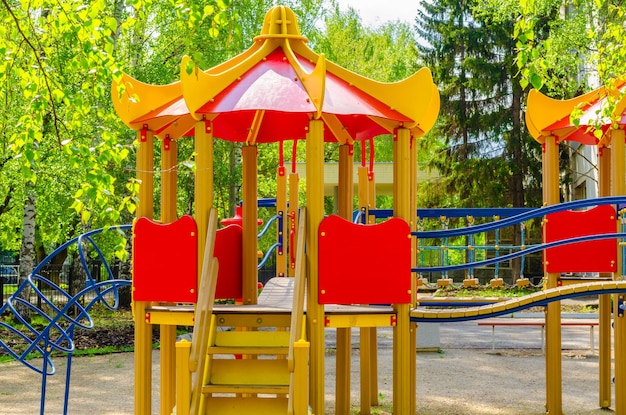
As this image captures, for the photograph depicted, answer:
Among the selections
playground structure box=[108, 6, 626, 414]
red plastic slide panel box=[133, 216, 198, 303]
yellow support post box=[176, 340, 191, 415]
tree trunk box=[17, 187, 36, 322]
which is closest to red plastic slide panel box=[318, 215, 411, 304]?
playground structure box=[108, 6, 626, 414]

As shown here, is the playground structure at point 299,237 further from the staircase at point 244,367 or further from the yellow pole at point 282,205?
the yellow pole at point 282,205

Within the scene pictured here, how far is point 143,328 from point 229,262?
120 centimetres

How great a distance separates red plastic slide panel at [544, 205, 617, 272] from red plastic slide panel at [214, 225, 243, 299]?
3.54 metres

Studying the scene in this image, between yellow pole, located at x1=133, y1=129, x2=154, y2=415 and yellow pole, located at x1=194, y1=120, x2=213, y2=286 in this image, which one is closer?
yellow pole, located at x1=194, y1=120, x2=213, y2=286

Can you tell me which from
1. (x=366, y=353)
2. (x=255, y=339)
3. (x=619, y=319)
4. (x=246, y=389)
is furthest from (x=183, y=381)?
(x=619, y=319)

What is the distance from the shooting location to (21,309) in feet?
62.9

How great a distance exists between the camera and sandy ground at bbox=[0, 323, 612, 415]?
10977 mm

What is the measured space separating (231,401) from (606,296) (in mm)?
5381

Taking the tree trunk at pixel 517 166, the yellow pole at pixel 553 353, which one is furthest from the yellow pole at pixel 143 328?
the tree trunk at pixel 517 166

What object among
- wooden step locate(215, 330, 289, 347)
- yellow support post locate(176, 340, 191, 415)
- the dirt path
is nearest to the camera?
yellow support post locate(176, 340, 191, 415)

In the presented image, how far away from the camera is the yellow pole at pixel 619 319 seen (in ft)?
31.6

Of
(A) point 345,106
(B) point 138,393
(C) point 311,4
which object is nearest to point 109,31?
(A) point 345,106

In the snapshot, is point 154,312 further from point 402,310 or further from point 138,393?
point 402,310

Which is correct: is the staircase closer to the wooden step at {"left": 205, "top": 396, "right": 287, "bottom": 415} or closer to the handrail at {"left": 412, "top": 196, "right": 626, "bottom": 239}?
the wooden step at {"left": 205, "top": 396, "right": 287, "bottom": 415}
